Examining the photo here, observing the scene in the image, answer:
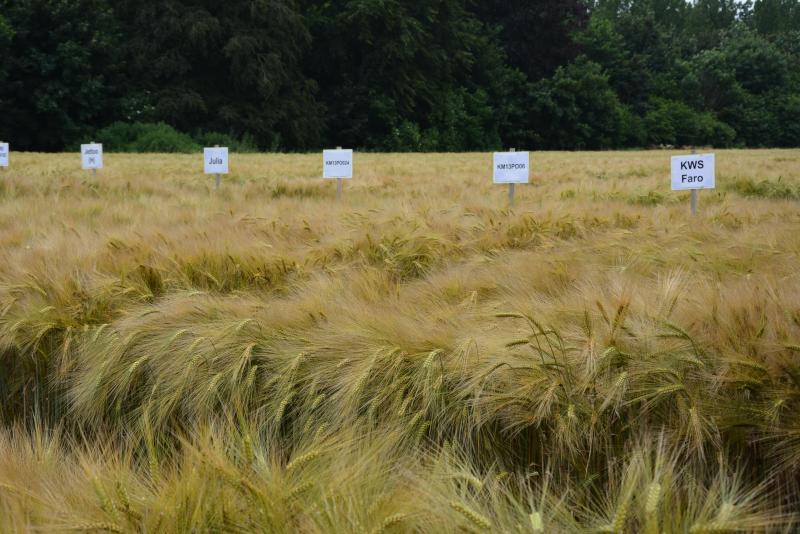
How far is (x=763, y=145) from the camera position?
Answer: 49781 mm

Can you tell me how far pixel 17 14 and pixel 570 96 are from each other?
2538cm

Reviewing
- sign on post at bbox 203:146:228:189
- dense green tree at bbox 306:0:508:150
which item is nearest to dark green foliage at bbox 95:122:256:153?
dense green tree at bbox 306:0:508:150

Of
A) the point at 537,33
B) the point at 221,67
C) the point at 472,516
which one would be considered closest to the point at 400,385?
the point at 472,516

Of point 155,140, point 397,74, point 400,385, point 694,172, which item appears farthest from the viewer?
point 397,74

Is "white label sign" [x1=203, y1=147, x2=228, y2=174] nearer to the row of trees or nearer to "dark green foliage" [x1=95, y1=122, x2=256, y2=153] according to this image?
"dark green foliage" [x1=95, y1=122, x2=256, y2=153]

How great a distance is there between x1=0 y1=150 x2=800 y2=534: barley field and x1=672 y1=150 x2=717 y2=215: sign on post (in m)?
1.88

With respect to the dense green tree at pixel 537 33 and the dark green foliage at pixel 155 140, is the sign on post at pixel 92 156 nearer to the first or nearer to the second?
the dark green foliage at pixel 155 140

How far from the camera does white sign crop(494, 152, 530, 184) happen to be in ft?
20.4

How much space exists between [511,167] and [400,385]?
4.61 metres

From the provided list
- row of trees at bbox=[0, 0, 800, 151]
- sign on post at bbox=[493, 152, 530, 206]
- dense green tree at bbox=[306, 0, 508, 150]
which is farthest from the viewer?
dense green tree at bbox=[306, 0, 508, 150]

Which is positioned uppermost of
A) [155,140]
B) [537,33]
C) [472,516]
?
[537,33]

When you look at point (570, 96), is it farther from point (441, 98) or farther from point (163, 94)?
point (163, 94)

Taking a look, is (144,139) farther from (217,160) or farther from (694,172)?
(694,172)

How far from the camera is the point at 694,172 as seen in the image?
5.27 meters
